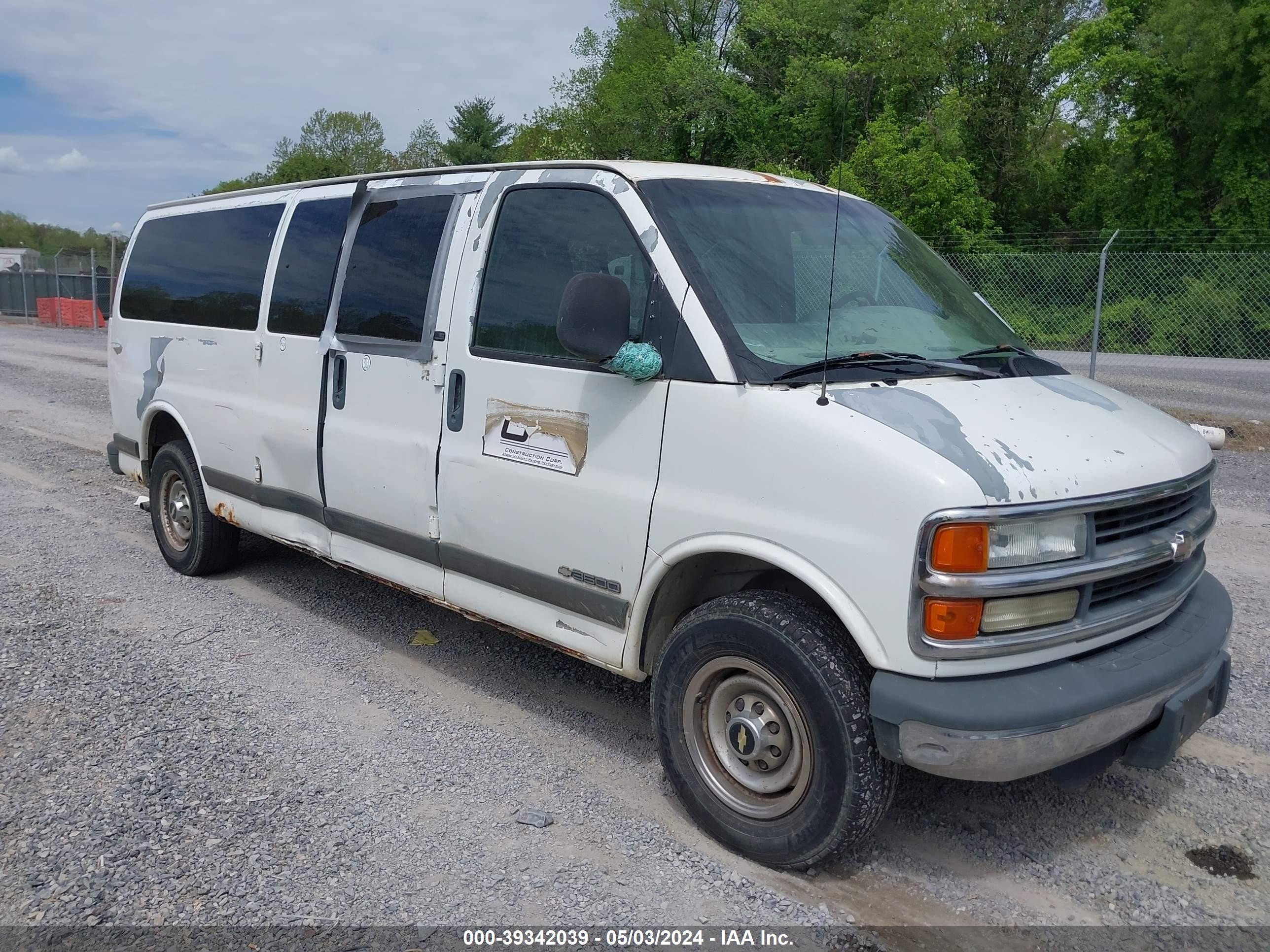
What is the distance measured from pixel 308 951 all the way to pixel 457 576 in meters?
1.74

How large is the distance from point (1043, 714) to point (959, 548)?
1.76 ft

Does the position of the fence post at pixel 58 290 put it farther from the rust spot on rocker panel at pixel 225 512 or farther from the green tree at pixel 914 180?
the rust spot on rocker panel at pixel 225 512

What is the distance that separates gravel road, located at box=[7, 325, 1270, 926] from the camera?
317 centimetres

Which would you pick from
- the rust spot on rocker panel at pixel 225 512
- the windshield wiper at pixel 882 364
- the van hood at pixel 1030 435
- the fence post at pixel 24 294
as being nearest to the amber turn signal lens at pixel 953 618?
the van hood at pixel 1030 435

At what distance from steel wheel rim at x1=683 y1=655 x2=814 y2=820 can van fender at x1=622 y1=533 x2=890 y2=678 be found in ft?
1.03

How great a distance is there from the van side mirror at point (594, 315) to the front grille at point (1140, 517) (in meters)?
1.62

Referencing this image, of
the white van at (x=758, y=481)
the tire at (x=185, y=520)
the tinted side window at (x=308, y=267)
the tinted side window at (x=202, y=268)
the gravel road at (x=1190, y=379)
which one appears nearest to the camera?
the white van at (x=758, y=481)

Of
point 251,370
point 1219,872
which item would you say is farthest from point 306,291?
point 1219,872

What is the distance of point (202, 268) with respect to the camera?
19.9 ft

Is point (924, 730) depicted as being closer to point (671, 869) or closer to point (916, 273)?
point (671, 869)

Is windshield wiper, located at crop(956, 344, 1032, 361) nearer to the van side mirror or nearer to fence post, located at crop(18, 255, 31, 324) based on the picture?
the van side mirror

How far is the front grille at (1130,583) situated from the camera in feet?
10.2

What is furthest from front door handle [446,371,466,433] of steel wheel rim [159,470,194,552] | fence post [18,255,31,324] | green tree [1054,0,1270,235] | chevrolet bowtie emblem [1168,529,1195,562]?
fence post [18,255,31,324]

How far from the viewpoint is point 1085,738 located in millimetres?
2973
